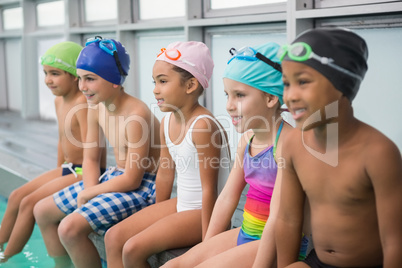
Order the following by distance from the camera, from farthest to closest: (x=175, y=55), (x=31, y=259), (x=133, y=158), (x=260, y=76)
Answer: (x=31, y=259), (x=133, y=158), (x=175, y=55), (x=260, y=76)

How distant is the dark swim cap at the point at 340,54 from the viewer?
1991 millimetres

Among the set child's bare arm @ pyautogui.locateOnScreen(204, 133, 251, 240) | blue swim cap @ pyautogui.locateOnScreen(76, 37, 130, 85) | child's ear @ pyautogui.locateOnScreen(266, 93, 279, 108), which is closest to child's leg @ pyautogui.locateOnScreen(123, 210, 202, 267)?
child's bare arm @ pyautogui.locateOnScreen(204, 133, 251, 240)

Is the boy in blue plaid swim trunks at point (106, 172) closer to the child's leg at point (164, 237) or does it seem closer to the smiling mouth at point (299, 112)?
the child's leg at point (164, 237)

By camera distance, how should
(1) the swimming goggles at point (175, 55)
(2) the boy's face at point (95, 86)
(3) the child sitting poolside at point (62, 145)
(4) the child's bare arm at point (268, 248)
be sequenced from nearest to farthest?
(4) the child's bare arm at point (268, 248) < (1) the swimming goggles at point (175, 55) < (2) the boy's face at point (95, 86) < (3) the child sitting poolside at point (62, 145)

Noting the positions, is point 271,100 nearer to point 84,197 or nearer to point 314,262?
point 314,262

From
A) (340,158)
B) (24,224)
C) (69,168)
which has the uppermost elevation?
(340,158)

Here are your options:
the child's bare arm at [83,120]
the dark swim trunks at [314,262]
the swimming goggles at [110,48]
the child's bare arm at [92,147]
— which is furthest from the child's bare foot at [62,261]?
the dark swim trunks at [314,262]

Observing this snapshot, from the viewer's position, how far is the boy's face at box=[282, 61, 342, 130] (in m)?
2.01

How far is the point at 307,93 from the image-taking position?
202 cm

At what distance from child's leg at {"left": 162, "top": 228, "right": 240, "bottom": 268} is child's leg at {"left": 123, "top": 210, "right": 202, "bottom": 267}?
12.2 inches

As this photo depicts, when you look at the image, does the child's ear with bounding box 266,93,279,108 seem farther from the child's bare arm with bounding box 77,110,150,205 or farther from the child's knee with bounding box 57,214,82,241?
the child's knee with bounding box 57,214,82,241

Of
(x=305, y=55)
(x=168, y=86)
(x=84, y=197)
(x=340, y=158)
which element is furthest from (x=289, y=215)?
(x=84, y=197)

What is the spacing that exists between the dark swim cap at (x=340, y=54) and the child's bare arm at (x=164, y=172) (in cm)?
161

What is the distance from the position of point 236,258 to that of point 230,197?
0.43m
